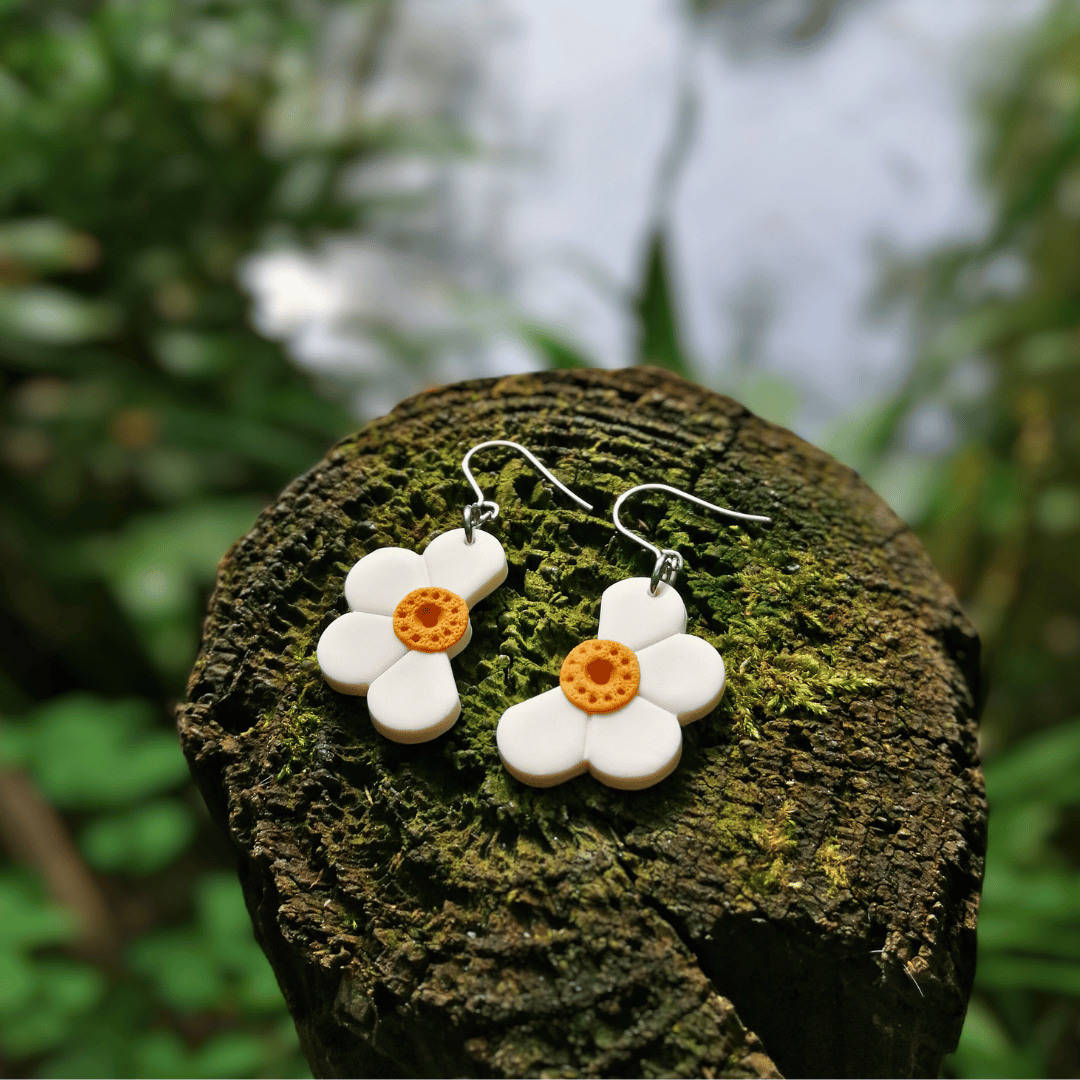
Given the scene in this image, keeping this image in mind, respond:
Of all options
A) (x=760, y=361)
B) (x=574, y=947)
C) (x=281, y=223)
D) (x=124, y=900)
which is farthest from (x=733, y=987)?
(x=281, y=223)

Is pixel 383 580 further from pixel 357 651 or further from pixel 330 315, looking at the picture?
pixel 330 315

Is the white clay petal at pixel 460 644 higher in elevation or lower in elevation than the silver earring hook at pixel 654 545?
lower

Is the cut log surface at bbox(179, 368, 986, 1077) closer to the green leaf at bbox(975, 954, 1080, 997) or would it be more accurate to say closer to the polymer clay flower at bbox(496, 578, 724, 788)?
the polymer clay flower at bbox(496, 578, 724, 788)

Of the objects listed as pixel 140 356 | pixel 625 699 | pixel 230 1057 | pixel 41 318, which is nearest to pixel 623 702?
pixel 625 699

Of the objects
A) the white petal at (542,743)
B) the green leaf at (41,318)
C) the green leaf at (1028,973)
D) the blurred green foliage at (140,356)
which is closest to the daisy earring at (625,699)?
the white petal at (542,743)

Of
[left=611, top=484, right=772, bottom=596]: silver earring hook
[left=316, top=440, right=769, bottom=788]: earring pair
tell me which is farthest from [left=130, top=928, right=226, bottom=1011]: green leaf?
[left=611, top=484, right=772, bottom=596]: silver earring hook

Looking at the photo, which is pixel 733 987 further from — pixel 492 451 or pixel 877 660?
pixel 492 451

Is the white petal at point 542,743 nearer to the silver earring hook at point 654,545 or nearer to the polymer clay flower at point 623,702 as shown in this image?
the polymer clay flower at point 623,702
